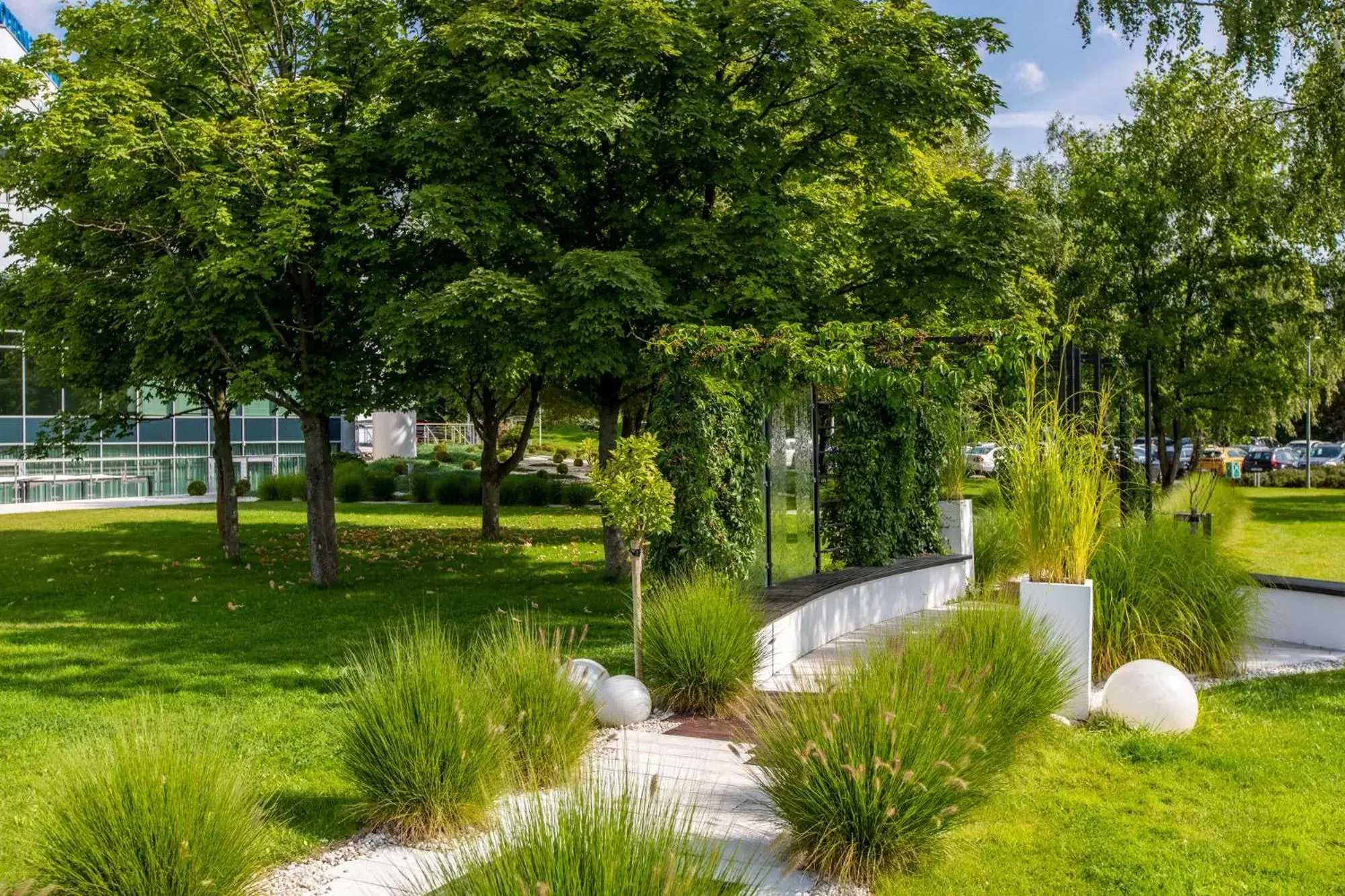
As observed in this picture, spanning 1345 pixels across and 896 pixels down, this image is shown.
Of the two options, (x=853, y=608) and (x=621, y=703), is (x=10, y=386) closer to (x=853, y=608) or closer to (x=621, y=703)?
(x=853, y=608)

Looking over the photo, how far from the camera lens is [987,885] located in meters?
4.26

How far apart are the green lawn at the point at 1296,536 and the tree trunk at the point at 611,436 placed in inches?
283

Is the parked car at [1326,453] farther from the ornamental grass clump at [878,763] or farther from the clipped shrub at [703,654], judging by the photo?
the ornamental grass clump at [878,763]

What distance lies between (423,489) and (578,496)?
4.64 meters

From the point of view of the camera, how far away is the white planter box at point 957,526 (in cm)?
1228

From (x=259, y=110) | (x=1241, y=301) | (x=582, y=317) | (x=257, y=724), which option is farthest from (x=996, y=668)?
(x=1241, y=301)

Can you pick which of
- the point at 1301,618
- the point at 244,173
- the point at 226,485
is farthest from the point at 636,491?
the point at 226,485

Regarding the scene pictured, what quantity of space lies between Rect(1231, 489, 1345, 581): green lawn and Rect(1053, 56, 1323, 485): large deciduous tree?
2420 millimetres

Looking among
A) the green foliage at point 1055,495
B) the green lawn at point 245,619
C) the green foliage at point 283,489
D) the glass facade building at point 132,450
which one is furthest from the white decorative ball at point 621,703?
the green foliage at point 283,489

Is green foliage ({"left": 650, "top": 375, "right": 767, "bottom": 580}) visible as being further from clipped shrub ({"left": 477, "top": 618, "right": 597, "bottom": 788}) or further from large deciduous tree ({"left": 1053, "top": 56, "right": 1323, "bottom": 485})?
large deciduous tree ({"left": 1053, "top": 56, "right": 1323, "bottom": 485})

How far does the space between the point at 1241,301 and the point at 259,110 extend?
60.3ft

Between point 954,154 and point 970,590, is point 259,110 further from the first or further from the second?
point 954,154

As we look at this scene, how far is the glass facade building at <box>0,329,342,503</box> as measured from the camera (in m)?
27.0

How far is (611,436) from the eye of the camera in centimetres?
1329
